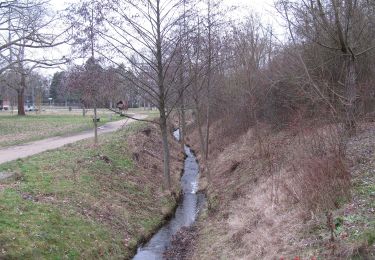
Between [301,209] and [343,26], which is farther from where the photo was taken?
[343,26]

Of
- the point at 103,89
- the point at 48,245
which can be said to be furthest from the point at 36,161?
the point at 48,245

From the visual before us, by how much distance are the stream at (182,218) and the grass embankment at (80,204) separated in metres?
0.34

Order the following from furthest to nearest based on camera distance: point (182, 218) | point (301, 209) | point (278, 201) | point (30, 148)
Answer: point (30, 148), point (182, 218), point (278, 201), point (301, 209)

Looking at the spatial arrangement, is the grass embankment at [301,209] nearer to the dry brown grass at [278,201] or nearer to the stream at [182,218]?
the dry brown grass at [278,201]

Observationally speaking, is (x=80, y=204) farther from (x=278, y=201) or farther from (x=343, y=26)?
(x=343, y=26)

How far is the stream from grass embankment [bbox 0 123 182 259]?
0.34 m

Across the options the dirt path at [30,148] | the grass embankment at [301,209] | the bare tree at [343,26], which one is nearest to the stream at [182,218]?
the grass embankment at [301,209]

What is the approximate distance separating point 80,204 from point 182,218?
4.64 metres

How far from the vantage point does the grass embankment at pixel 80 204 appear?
10812 millimetres

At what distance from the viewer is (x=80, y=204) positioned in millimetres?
13930

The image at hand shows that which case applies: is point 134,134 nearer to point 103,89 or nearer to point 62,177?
point 103,89

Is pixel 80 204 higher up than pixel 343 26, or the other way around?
pixel 343 26

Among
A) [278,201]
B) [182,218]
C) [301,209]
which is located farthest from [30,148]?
[301,209]

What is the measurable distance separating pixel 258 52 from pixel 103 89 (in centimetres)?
1318
